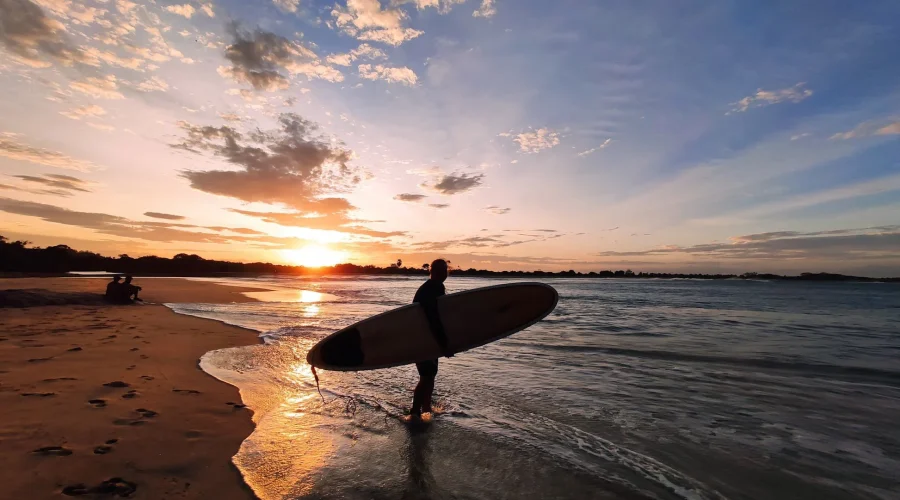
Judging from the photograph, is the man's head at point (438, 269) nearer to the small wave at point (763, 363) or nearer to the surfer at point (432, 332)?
the surfer at point (432, 332)

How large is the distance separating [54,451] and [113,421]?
870 millimetres

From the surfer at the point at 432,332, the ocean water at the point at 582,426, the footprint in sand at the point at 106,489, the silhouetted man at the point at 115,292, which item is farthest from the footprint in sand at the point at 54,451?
the silhouetted man at the point at 115,292

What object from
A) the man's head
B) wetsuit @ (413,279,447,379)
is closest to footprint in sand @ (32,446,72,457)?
wetsuit @ (413,279,447,379)

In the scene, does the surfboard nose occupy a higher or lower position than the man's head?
lower

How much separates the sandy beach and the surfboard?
5.12 ft

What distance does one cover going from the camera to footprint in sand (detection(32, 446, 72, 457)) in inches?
150

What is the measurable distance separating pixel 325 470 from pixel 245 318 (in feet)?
49.5

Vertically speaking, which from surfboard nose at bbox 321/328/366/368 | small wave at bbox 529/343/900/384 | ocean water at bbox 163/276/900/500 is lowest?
small wave at bbox 529/343/900/384

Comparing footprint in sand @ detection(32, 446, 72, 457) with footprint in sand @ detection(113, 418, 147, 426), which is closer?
footprint in sand @ detection(32, 446, 72, 457)

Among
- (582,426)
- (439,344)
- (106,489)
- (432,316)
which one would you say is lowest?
(582,426)

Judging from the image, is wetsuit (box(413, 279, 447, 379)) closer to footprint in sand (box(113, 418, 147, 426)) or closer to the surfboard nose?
the surfboard nose

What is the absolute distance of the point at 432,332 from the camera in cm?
616

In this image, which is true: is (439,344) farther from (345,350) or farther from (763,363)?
(763,363)

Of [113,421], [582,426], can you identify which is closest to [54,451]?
[113,421]
